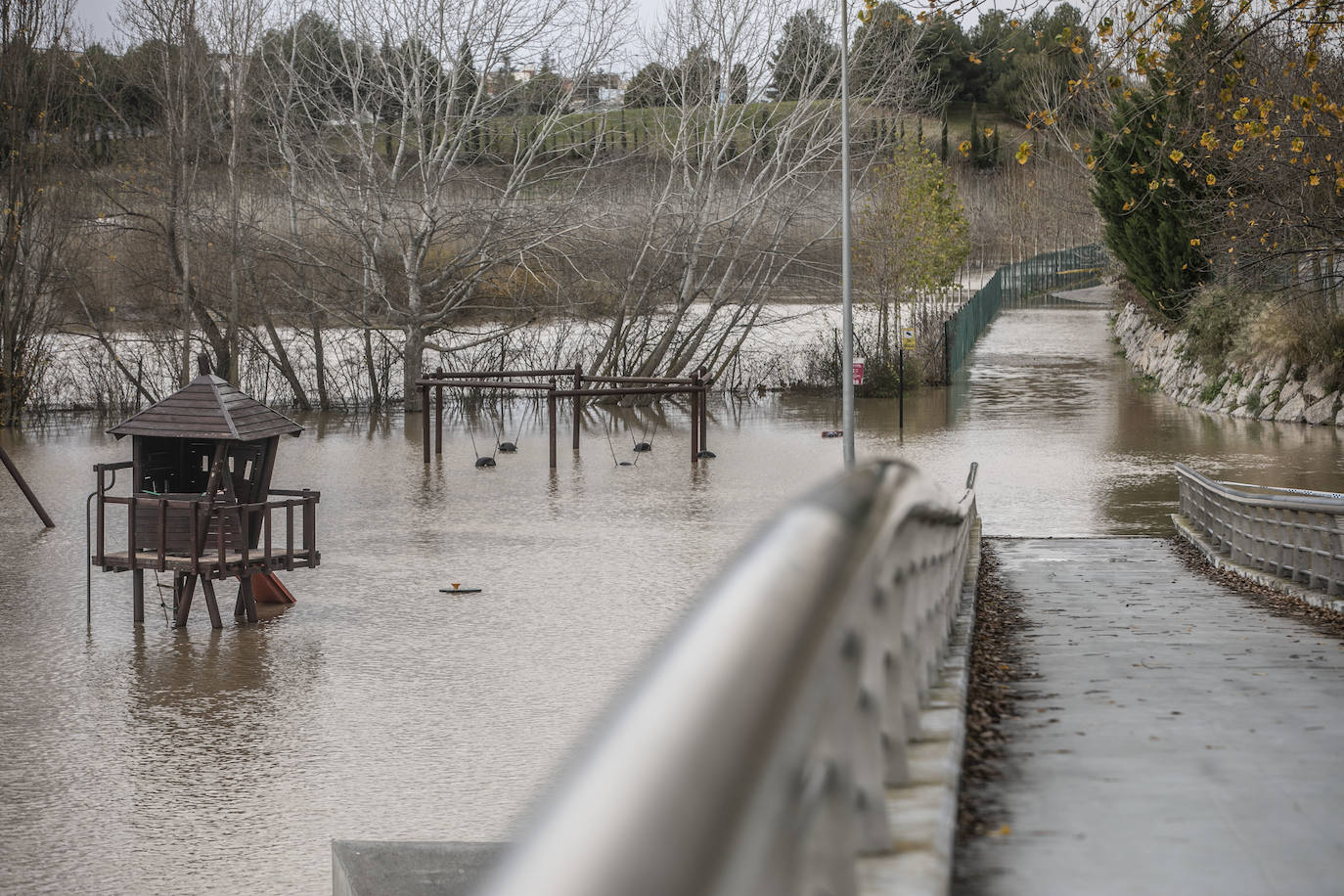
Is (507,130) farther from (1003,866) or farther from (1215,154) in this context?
(1003,866)

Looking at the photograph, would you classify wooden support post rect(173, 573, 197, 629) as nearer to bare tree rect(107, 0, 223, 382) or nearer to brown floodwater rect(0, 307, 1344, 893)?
brown floodwater rect(0, 307, 1344, 893)

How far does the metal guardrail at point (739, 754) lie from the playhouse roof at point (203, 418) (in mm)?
11303

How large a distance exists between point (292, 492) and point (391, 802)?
20.0 ft

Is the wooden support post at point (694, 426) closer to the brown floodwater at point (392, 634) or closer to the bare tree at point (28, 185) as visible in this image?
the brown floodwater at point (392, 634)

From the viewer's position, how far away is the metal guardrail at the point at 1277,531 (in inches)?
449

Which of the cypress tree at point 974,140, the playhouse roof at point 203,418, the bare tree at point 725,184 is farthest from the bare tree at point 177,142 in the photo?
the cypress tree at point 974,140

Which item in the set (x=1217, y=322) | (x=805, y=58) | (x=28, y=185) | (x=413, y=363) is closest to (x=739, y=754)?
(x=28, y=185)

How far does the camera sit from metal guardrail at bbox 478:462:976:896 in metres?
0.99

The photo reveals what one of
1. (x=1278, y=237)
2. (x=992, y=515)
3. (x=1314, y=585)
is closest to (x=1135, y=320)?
(x=1278, y=237)

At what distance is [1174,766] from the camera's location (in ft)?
15.8

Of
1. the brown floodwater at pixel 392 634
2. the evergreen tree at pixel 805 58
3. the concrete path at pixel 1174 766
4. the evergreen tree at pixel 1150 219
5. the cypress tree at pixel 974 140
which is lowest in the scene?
the brown floodwater at pixel 392 634

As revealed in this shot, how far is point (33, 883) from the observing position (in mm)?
6746

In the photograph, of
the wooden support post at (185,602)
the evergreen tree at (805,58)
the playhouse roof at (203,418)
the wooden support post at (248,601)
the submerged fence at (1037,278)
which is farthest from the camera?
the submerged fence at (1037,278)

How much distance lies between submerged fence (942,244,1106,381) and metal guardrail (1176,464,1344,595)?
1388 inches
